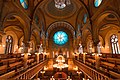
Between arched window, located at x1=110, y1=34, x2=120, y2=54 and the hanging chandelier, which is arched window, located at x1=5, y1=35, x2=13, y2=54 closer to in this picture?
the hanging chandelier

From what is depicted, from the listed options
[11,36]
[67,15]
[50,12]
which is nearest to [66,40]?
[67,15]

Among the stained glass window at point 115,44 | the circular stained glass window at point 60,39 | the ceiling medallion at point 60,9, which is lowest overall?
the stained glass window at point 115,44

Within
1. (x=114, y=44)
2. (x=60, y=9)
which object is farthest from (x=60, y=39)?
(x=114, y=44)

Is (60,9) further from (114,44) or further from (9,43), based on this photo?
(114,44)

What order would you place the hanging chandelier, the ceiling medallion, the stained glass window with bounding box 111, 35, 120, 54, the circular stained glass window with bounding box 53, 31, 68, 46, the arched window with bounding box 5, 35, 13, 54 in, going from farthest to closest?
the circular stained glass window with bounding box 53, 31, 68, 46 < the hanging chandelier < the ceiling medallion < the arched window with bounding box 5, 35, 13, 54 < the stained glass window with bounding box 111, 35, 120, 54

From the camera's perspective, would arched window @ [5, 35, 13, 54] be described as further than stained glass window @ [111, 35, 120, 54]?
Yes

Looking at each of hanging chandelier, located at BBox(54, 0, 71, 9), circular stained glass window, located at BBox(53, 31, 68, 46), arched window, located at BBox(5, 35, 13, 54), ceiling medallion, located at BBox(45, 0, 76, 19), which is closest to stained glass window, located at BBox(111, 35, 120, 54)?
ceiling medallion, located at BBox(45, 0, 76, 19)

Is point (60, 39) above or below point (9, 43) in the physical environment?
above

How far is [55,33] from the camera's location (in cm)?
3002

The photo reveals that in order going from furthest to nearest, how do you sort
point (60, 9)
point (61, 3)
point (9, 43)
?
point (60, 9) → point (61, 3) → point (9, 43)

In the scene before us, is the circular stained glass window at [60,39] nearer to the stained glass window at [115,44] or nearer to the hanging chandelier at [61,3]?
the hanging chandelier at [61,3]

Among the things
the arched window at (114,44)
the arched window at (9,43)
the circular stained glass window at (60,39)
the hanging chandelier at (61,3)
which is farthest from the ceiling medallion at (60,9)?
the arched window at (114,44)

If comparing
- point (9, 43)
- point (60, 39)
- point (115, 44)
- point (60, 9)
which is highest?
point (60, 9)

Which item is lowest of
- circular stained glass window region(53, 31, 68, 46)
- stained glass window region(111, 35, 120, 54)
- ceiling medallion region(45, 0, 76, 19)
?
stained glass window region(111, 35, 120, 54)
